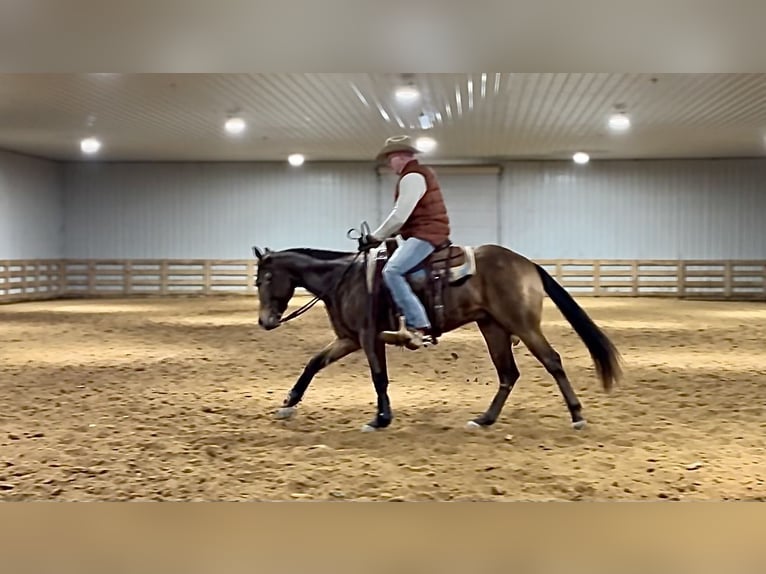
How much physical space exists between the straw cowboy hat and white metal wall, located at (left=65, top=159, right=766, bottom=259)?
350 cm

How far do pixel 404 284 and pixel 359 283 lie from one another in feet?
1.17

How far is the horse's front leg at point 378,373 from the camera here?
439 centimetres

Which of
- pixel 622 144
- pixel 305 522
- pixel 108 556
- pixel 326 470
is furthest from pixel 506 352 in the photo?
pixel 622 144

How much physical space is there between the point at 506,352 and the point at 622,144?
200 inches

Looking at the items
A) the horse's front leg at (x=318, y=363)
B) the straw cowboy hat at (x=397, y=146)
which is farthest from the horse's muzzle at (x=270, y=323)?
the straw cowboy hat at (x=397, y=146)

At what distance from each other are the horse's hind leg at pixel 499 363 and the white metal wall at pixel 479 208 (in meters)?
3.22

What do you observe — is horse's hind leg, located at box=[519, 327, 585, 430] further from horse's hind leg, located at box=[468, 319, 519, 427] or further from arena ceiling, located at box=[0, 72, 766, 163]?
arena ceiling, located at box=[0, 72, 766, 163]

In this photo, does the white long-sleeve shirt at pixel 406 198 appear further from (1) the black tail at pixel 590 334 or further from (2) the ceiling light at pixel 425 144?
(1) the black tail at pixel 590 334

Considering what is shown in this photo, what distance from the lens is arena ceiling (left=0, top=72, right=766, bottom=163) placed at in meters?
5.50

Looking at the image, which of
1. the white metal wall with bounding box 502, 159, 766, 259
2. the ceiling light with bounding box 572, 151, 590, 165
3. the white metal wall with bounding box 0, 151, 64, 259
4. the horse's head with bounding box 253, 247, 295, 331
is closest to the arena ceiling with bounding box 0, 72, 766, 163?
the ceiling light with bounding box 572, 151, 590, 165

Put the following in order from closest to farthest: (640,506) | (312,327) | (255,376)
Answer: (640,506) → (255,376) → (312,327)
